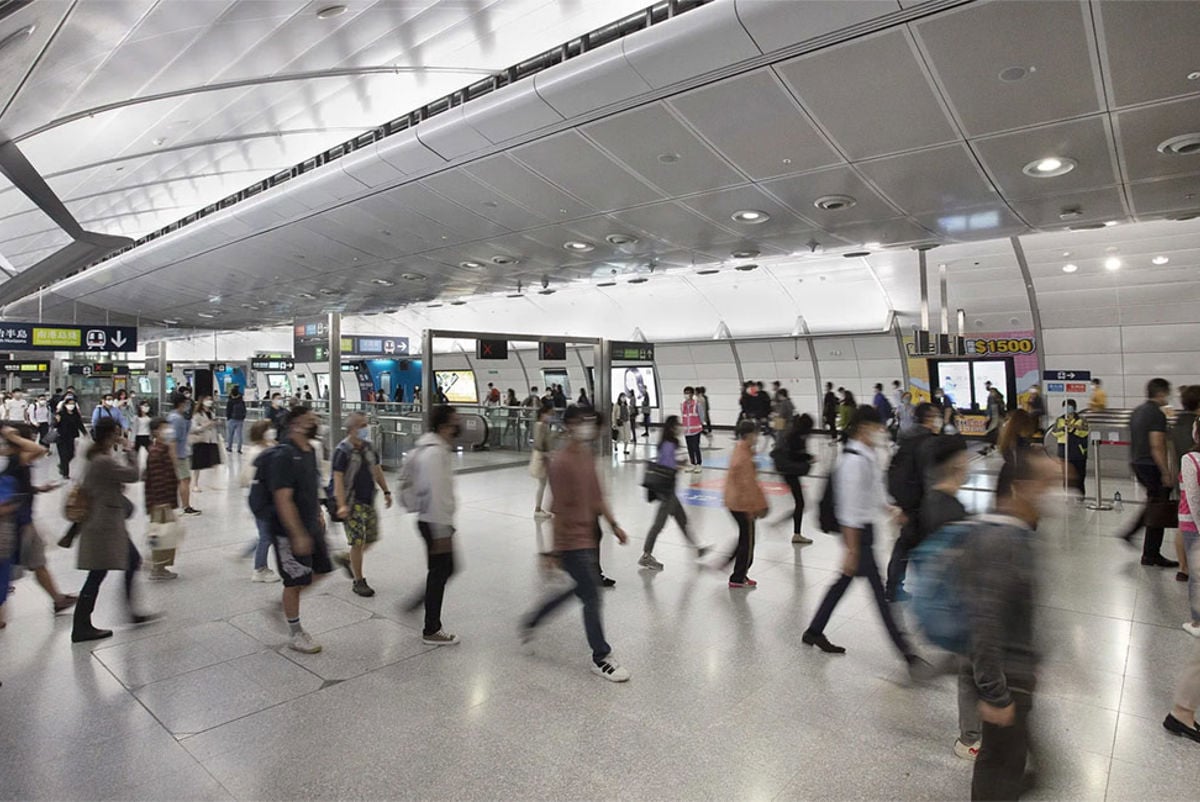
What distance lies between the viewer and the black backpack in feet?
14.7

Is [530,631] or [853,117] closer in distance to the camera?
[530,631]

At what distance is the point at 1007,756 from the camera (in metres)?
2.46

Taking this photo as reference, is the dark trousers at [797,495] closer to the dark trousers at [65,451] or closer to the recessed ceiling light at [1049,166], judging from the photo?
the recessed ceiling light at [1049,166]

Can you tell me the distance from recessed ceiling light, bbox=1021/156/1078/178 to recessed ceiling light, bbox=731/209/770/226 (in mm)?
3737

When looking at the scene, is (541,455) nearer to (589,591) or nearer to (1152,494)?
(589,591)

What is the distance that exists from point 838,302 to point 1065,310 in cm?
667

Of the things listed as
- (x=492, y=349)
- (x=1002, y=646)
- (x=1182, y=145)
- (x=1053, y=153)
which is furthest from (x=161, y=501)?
(x=1182, y=145)

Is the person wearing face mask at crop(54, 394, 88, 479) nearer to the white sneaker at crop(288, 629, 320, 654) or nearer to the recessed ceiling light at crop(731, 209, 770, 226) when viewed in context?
the white sneaker at crop(288, 629, 320, 654)

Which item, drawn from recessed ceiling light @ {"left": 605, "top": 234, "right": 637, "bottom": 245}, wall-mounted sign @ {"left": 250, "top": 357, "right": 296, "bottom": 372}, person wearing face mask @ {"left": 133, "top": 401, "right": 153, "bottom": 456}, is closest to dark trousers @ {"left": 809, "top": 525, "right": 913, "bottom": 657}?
recessed ceiling light @ {"left": 605, "top": 234, "right": 637, "bottom": 245}

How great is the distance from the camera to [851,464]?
445cm

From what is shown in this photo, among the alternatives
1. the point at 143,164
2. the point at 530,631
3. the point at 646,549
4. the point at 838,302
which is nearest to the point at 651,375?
the point at 838,302

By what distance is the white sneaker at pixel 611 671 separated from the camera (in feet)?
13.9

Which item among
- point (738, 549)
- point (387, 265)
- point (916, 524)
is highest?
point (387, 265)

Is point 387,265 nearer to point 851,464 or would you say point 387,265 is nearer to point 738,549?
point 738,549
